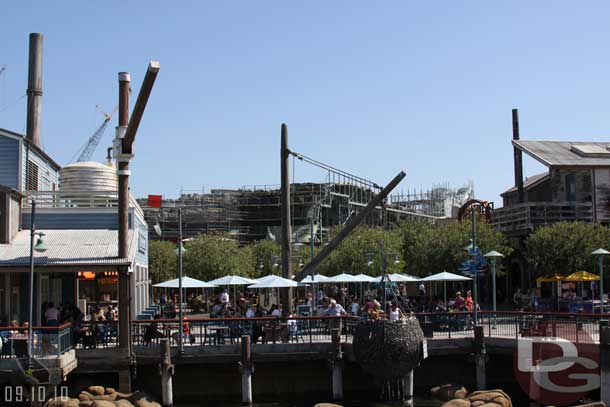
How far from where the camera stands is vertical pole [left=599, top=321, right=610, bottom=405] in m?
23.7

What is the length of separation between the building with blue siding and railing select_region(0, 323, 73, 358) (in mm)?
2529

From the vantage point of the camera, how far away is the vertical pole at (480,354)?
2759cm

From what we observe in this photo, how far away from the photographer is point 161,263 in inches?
2687

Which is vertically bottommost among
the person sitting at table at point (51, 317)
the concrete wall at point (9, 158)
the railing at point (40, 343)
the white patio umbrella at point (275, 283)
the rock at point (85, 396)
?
the rock at point (85, 396)

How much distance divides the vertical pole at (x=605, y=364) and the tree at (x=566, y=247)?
21.2m

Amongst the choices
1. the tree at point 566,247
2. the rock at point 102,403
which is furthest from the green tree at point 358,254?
the rock at point 102,403

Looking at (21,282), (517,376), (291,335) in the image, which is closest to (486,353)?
(517,376)

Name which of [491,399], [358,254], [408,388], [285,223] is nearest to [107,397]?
[408,388]

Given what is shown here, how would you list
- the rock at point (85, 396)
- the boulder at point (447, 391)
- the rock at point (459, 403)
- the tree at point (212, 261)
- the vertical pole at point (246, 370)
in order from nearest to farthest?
the rock at point (459, 403) < the rock at point (85, 396) < the vertical pole at point (246, 370) < the boulder at point (447, 391) < the tree at point (212, 261)

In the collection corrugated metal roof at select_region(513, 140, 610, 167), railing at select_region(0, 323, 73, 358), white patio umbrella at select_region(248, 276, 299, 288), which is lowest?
railing at select_region(0, 323, 73, 358)

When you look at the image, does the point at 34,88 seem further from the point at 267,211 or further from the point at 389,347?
the point at 267,211

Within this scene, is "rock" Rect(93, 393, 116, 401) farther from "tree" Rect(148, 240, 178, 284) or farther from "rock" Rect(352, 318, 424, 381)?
"tree" Rect(148, 240, 178, 284)

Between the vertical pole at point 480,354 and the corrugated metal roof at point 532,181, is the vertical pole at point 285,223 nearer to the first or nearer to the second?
the vertical pole at point 480,354

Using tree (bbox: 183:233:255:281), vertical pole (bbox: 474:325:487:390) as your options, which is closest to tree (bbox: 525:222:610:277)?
vertical pole (bbox: 474:325:487:390)
